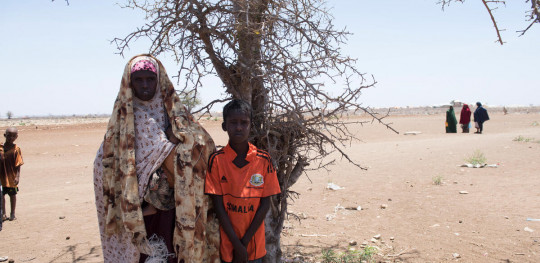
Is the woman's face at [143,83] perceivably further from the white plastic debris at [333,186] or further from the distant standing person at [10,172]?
the white plastic debris at [333,186]

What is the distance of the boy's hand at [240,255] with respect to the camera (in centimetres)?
248

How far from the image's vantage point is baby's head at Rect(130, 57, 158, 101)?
2.40 meters

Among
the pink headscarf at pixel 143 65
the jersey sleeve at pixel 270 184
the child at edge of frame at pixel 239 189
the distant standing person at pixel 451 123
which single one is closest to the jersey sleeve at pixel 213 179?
the child at edge of frame at pixel 239 189

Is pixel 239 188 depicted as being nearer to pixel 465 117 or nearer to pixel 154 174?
pixel 154 174

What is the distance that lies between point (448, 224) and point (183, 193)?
4507mm

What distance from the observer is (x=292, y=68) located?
3012mm

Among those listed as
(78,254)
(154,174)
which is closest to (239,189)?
(154,174)

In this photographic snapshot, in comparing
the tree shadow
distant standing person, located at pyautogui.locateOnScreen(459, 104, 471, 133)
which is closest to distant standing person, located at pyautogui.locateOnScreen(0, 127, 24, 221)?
the tree shadow

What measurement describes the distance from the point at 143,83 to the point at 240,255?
122 cm

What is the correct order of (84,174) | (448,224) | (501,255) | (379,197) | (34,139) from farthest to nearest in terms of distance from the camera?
(34,139)
(84,174)
(379,197)
(448,224)
(501,255)

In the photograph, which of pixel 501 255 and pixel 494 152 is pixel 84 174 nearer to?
pixel 501 255

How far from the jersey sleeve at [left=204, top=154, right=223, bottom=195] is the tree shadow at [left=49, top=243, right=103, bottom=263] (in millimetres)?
3162

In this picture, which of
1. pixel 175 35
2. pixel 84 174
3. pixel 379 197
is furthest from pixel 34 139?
pixel 175 35

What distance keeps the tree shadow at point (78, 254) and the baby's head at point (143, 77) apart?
3284 millimetres
